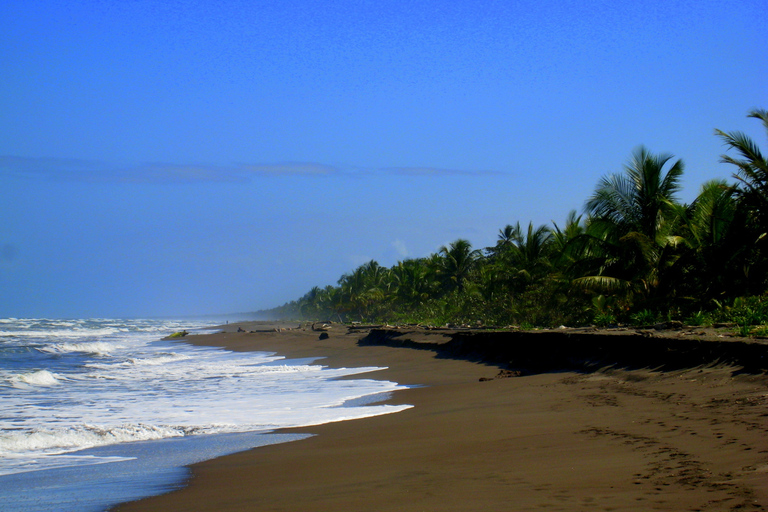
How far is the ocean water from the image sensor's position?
18.2 feet

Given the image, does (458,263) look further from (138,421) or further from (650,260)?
(138,421)

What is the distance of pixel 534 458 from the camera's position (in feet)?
16.6

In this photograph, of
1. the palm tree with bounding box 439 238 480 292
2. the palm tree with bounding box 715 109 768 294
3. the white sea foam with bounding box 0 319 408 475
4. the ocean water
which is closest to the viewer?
the ocean water

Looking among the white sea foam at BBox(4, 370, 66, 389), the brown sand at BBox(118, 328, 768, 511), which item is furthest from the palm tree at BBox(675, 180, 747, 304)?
the white sea foam at BBox(4, 370, 66, 389)

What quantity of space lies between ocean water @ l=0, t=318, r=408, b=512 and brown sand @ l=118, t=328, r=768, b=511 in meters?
0.60

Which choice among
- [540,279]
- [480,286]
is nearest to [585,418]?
[540,279]

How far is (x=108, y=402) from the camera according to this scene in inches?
462

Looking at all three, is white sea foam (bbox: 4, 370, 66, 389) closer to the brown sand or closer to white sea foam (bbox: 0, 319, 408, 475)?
white sea foam (bbox: 0, 319, 408, 475)

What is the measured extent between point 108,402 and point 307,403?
4.22m

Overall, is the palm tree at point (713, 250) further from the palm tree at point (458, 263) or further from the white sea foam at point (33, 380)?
the palm tree at point (458, 263)

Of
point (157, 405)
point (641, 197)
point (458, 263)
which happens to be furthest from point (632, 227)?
point (458, 263)

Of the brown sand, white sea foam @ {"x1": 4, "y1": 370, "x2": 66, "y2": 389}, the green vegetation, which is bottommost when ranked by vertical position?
white sea foam @ {"x1": 4, "y1": 370, "x2": 66, "y2": 389}

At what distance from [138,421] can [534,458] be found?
680 centimetres

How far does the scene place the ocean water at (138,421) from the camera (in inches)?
219
